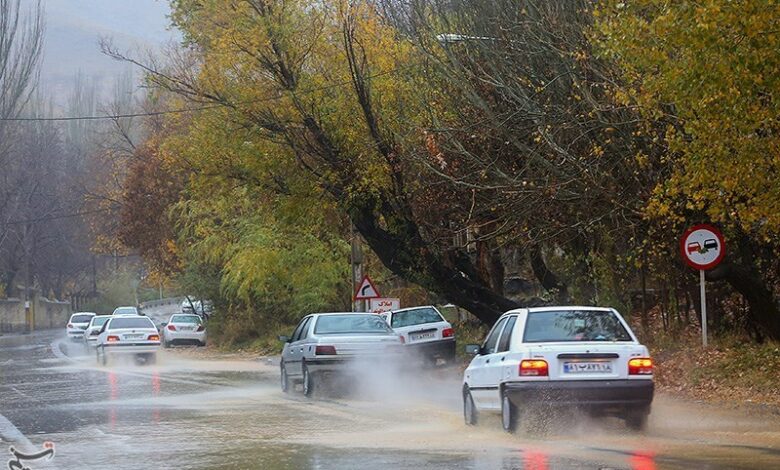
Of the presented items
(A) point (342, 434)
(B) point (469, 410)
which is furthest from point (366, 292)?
(A) point (342, 434)

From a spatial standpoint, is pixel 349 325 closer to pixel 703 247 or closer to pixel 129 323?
pixel 703 247

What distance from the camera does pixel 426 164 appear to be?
78.6 feet

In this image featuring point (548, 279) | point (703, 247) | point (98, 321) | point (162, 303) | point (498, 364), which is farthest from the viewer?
point (162, 303)

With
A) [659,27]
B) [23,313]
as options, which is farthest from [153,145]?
[23,313]

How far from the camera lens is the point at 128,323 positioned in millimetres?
38875

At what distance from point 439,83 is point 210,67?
6.09m

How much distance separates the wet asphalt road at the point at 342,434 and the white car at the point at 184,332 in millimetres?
26415

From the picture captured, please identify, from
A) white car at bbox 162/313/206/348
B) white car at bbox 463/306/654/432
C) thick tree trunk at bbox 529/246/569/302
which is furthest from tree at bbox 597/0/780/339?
white car at bbox 162/313/206/348

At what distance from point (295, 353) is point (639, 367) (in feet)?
34.6

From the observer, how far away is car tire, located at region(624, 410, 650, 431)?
14.2m

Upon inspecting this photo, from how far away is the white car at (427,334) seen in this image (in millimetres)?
29109

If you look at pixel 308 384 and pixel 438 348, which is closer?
pixel 308 384

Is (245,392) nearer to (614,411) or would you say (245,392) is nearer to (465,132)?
(465,132)

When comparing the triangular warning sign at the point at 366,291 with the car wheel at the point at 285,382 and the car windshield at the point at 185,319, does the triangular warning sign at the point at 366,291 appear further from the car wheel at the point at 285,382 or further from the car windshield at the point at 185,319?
the car windshield at the point at 185,319
